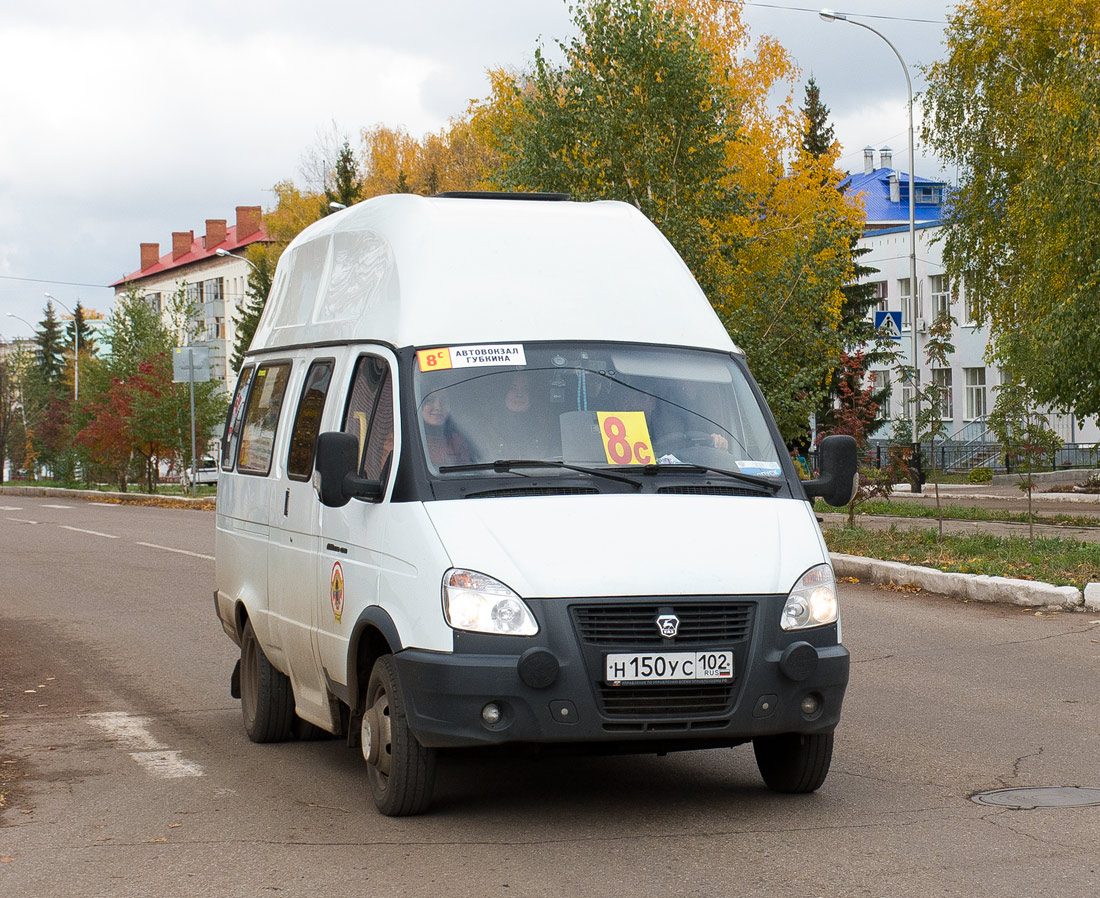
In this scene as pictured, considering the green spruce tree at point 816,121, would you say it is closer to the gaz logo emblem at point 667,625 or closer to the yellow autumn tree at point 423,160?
the yellow autumn tree at point 423,160

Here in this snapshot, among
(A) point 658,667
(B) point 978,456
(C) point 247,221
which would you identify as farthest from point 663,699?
(C) point 247,221

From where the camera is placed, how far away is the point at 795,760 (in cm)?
649

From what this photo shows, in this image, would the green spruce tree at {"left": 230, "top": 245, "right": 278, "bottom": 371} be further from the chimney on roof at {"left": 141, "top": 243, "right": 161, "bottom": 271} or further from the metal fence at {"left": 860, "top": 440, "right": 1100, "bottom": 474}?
the chimney on roof at {"left": 141, "top": 243, "right": 161, "bottom": 271}

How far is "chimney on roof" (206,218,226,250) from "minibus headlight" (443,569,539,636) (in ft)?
364

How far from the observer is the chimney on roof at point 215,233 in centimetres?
11338

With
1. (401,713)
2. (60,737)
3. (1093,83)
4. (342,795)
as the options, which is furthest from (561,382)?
(1093,83)

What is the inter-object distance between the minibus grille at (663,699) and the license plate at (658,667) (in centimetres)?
4

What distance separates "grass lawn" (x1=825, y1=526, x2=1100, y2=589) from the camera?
14789 mm

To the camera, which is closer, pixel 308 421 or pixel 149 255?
pixel 308 421

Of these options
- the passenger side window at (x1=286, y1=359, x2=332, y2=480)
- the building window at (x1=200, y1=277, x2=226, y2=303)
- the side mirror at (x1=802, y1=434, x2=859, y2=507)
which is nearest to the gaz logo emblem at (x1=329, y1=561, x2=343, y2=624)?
the passenger side window at (x1=286, y1=359, x2=332, y2=480)

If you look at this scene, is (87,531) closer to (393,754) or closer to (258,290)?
(393,754)

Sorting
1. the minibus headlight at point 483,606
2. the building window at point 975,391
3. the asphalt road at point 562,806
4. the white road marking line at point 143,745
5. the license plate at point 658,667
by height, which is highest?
the building window at point 975,391

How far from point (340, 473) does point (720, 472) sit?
1.59 m

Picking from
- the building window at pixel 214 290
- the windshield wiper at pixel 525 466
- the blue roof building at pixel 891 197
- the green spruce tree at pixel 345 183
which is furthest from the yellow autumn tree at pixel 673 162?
the building window at pixel 214 290
